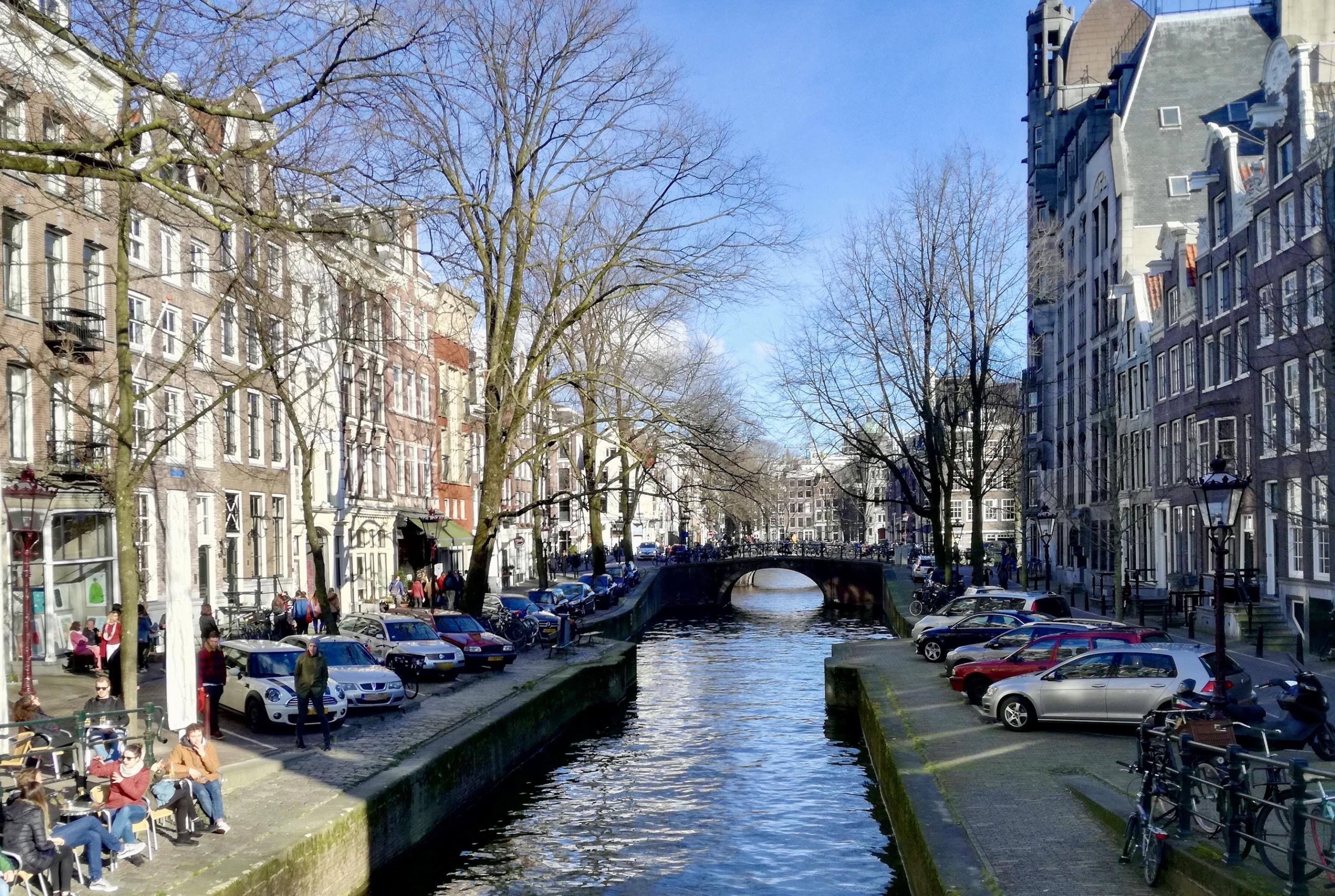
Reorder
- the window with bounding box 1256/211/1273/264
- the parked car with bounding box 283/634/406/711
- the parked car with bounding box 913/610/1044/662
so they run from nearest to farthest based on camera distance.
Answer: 1. the parked car with bounding box 283/634/406/711
2. the parked car with bounding box 913/610/1044/662
3. the window with bounding box 1256/211/1273/264

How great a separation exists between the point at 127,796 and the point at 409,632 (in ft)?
60.9

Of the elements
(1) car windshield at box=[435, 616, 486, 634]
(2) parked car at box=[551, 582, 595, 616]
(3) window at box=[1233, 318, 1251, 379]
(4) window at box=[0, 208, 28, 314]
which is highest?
(4) window at box=[0, 208, 28, 314]

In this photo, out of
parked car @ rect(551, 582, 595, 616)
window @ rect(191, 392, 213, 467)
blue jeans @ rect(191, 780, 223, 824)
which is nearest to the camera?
blue jeans @ rect(191, 780, 223, 824)

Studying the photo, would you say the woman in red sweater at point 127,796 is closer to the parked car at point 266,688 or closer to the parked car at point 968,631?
the parked car at point 266,688

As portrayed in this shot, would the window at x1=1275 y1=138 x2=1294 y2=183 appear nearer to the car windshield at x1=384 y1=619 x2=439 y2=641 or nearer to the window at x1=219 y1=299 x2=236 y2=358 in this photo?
the car windshield at x1=384 y1=619 x2=439 y2=641

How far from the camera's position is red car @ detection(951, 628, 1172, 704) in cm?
2647

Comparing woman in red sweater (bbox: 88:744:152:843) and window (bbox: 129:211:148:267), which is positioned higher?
window (bbox: 129:211:148:267)

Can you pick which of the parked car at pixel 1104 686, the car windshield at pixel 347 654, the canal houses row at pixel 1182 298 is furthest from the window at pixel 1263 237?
the car windshield at pixel 347 654

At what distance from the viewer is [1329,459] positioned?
33844mm

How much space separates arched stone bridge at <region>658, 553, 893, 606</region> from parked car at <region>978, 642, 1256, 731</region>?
64858 millimetres

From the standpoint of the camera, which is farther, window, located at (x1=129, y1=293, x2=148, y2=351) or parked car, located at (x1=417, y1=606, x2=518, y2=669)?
window, located at (x1=129, y1=293, x2=148, y2=351)

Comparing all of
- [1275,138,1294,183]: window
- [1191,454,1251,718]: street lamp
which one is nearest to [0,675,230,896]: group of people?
[1191,454,1251,718]: street lamp

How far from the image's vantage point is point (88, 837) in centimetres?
1288

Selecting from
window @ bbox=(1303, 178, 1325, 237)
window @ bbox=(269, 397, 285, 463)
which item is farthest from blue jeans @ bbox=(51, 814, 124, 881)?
window @ bbox=(269, 397, 285, 463)
